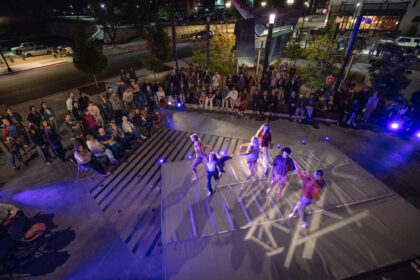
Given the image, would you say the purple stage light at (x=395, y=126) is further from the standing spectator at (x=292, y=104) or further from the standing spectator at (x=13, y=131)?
the standing spectator at (x=13, y=131)

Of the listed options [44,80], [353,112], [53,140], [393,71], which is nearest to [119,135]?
[53,140]

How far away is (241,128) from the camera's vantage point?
32.8ft

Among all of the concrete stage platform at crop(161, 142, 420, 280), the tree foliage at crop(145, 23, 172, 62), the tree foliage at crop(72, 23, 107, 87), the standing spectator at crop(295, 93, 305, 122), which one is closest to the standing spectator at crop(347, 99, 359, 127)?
the standing spectator at crop(295, 93, 305, 122)

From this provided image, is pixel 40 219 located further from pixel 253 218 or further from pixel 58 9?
pixel 58 9

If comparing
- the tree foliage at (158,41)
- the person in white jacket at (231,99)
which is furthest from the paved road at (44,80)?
the person in white jacket at (231,99)

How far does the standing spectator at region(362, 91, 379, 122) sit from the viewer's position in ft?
30.8

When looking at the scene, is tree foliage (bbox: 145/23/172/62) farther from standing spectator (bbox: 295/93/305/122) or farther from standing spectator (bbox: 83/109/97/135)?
standing spectator (bbox: 295/93/305/122)

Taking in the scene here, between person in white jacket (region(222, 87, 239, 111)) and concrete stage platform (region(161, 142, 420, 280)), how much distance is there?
16.3 feet

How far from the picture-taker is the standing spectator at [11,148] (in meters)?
7.29

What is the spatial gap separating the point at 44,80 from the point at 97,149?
14.3 m

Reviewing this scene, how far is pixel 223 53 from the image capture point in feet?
43.5

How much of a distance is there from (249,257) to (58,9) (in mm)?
76032

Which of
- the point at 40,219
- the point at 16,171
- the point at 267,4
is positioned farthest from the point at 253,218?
the point at 267,4

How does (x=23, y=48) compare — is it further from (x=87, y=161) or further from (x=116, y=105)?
(x=87, y=161)
